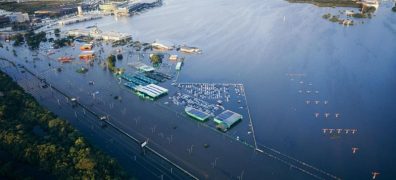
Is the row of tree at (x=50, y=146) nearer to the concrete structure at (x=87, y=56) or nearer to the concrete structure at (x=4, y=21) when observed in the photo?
the concrete structure at (x=87, y=56)

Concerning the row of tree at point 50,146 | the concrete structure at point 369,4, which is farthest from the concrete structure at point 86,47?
the concrete structure at point 369,4

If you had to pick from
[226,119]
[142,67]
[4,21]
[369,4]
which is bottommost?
[226,119]

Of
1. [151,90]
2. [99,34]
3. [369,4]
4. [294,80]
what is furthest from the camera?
[369,4]

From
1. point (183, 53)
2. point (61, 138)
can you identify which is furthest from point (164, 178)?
point (183, 53)

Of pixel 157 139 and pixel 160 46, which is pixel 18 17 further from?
pixel 157 139

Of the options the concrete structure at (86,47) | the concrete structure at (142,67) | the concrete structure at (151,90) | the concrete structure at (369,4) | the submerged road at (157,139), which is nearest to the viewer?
the submerged road at (157,139)

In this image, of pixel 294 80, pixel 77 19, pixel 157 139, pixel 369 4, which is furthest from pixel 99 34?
pixel 369 4
